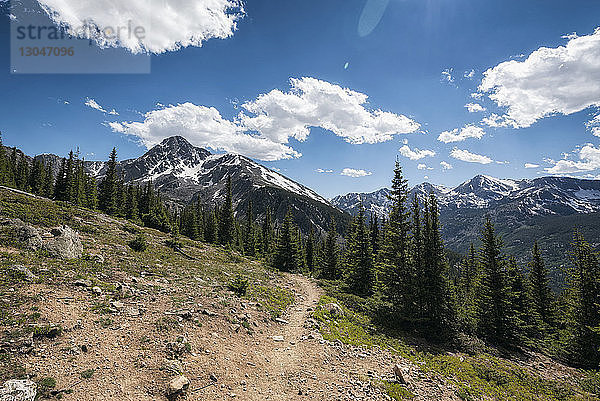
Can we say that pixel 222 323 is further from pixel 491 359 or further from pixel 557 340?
pixel 557 340

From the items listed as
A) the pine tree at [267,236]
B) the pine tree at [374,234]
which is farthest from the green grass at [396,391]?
the pine tree at [267,236]

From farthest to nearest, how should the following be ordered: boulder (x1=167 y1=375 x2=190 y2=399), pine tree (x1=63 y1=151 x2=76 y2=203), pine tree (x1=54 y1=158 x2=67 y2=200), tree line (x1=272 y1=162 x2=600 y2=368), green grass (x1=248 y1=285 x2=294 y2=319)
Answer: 1. pine tree (x1=54 y1=158 x2=67 y2=200)
2. pine tree (x1=63 y1=151 x2=76 y2=203)
3. tree line (x1=272 y1=162 x2=600 y2=368)
4. green grass (x1=248 y1=285 x2=294 y2=319)
5. boulder (x1=167 y1=375 x2=190 y2=399)

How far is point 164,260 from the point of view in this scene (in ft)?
82.2

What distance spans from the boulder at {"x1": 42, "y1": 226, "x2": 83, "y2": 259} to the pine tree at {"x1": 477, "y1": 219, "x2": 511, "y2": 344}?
34689 mm

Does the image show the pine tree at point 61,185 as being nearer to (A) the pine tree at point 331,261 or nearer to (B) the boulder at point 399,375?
(A) the pine tree at point 331,261

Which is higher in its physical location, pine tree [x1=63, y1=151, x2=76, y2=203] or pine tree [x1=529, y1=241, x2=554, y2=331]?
pine tree [x1=63, y1=151, x2=76, y2=203]

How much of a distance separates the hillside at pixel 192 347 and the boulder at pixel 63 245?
6.4 inches

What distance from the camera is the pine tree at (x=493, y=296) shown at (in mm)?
23078

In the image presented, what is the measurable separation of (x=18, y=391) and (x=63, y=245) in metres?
13.8

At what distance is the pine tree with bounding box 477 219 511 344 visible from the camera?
23.1 meters

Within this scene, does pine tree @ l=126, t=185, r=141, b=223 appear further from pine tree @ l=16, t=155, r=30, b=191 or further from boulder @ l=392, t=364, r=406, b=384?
boulder @ l=392, t=364, r=406, b=384

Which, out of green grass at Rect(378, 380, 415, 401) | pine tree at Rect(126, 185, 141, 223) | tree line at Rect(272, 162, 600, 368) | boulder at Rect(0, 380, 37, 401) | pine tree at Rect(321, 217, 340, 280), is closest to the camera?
boulder at Rect(0, 380, 37, 401)

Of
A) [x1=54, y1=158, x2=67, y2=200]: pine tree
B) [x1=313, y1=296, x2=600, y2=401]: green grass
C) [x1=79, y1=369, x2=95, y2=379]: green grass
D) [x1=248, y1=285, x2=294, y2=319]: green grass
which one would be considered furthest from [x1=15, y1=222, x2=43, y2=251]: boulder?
[x1=54, y1=158, x2=67, y2=200]: pine tree

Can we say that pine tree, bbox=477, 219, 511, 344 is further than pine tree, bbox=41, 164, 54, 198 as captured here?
No
